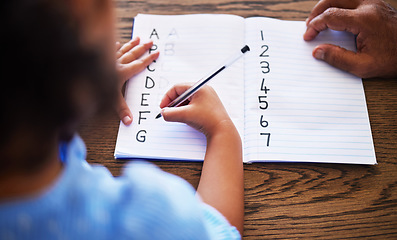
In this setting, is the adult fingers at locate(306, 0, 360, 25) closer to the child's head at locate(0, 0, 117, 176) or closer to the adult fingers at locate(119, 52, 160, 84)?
the adult fingers at locate(119, 52, 160, 84)

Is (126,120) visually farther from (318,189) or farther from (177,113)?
(318,189)

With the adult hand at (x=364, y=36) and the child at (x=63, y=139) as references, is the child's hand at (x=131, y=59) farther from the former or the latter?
the adult hand at (x=364, y=36)

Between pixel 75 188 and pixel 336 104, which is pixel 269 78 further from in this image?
pixel 75 188

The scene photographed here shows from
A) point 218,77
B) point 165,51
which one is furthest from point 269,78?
point 165,51

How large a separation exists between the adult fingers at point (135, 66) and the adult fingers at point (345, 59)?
1.21ft

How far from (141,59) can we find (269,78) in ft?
0.93

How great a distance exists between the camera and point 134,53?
711 mm

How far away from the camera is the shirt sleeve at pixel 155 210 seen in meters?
0.35

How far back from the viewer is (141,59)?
2.31 ft

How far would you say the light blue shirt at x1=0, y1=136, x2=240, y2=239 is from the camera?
0.97 feet

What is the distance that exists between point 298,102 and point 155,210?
1.36 feet

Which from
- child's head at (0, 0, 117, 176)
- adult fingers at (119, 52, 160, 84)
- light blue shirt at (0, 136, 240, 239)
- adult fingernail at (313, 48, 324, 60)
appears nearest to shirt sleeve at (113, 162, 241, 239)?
light blue shirt at (0, 136, 240, 239)

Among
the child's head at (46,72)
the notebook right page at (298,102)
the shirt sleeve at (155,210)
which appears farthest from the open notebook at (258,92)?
the child's head at (46,72)

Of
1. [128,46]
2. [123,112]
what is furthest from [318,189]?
[128,46]
